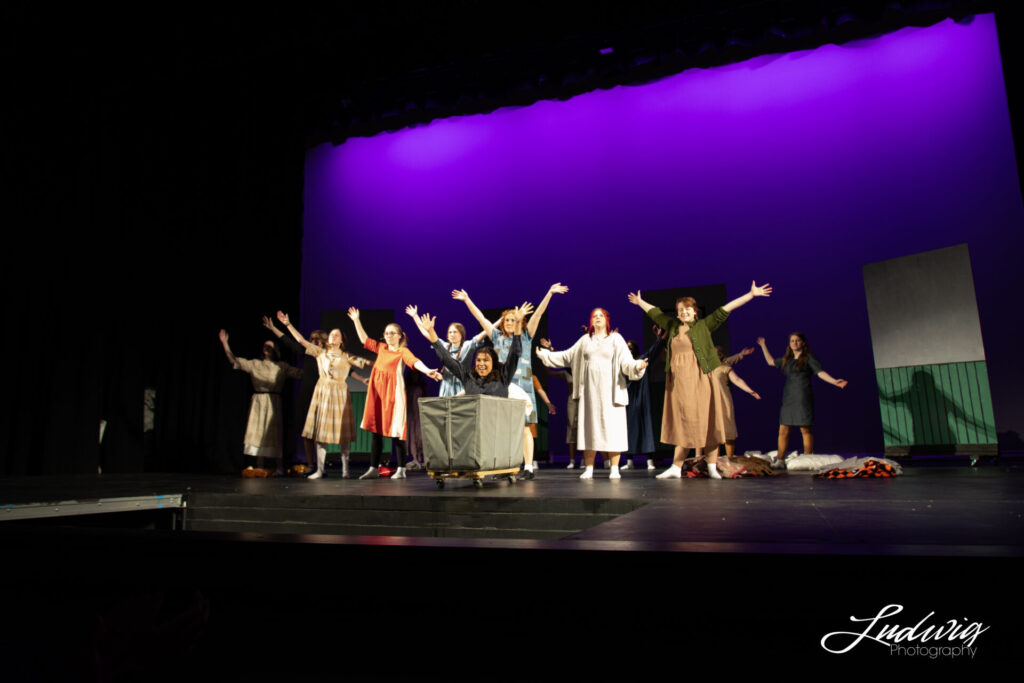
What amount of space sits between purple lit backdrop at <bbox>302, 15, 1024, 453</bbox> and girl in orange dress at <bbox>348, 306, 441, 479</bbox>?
2942 mm

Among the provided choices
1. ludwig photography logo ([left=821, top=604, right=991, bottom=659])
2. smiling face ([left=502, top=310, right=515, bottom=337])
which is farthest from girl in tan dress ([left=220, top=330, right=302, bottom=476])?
ludwig photography logo ([left=821, top=604, right=991, bottom=659])

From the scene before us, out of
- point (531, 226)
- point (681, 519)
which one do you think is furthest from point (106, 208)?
point (681, 519)

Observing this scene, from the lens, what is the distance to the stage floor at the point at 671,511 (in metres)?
2.00

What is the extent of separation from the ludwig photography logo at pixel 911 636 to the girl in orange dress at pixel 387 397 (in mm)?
5630

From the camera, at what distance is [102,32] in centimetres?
626

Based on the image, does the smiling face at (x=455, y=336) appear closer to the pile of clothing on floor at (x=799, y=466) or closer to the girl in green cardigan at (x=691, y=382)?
the girl in green cardigan at (x=691, y=382)

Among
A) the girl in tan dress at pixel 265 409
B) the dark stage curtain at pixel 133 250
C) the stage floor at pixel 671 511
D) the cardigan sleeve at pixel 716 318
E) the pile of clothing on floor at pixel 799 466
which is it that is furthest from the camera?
the girl in tan dress at pixel 265 409

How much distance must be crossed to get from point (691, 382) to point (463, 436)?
2131 mm

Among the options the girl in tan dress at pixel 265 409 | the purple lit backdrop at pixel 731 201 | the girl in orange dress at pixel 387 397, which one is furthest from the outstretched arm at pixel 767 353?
the girl in tan dress at pixel 265 409

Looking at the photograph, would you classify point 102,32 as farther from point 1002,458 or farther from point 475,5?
point 1002,458

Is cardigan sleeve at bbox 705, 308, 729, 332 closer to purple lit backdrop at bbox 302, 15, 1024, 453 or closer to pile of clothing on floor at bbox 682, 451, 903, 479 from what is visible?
pile of clothing on floor at bbox 682, 451, 903, 479

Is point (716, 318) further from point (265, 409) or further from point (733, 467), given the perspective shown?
point (265, 409)

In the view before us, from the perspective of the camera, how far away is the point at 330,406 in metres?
6.76

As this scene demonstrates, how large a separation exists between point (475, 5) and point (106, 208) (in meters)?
4.68
